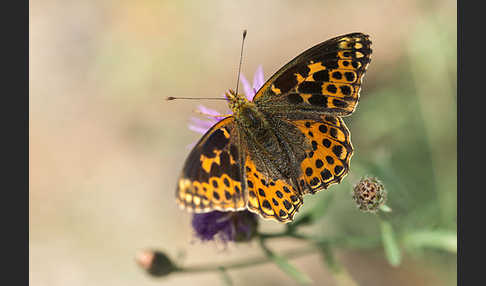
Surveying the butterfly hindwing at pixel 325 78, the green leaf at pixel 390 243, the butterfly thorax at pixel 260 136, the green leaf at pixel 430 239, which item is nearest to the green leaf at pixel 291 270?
the green leaf at pixel 390 243

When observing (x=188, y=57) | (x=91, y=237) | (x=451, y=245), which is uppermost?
(x=188, y=57)

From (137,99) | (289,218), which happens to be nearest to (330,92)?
(289,218)

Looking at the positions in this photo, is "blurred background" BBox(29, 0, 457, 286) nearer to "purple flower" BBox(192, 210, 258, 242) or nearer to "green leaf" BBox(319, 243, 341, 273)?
"green leaf" BBox(319, 243, 341, 273)

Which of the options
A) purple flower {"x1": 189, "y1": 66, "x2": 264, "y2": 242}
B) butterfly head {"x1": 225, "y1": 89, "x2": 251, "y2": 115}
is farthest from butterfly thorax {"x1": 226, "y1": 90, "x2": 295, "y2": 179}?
purple flower {"x1": 189, "y1": 66, "x2": 264, "y2": 242}

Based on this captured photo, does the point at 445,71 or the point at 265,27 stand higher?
the point at 265,27

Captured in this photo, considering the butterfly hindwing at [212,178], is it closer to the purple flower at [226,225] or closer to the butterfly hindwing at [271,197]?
the butterfly hindwing at [271,197]

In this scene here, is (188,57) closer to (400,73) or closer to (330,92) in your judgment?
(400,73)
